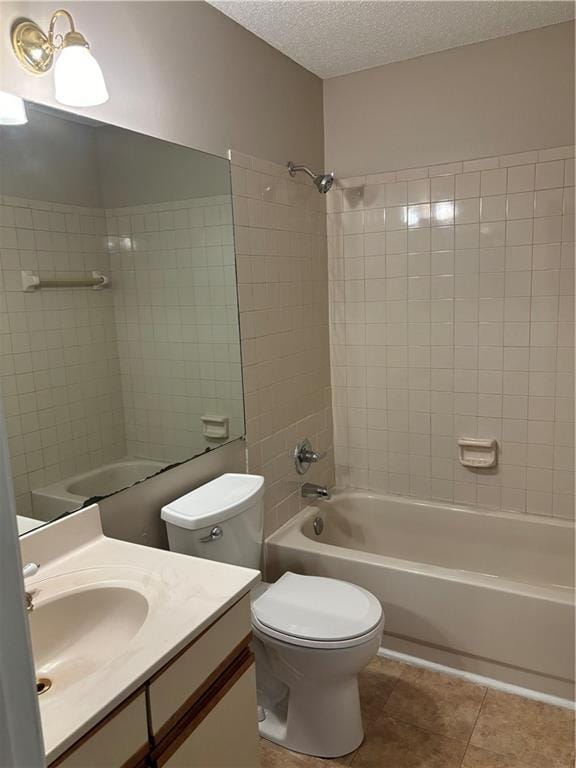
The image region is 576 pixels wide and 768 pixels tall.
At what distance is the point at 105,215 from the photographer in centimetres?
169

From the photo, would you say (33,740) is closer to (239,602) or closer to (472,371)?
(239,602)

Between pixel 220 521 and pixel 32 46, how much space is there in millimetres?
1411

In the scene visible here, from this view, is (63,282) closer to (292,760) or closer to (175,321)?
(175,321)

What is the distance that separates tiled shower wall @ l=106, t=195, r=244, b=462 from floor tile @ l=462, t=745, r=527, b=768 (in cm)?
136

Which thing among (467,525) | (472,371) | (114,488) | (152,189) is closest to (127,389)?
(114,488)

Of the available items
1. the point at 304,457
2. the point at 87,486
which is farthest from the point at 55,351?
the point at 304,457

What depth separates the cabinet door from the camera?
1143mm

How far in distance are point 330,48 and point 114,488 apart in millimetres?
2020

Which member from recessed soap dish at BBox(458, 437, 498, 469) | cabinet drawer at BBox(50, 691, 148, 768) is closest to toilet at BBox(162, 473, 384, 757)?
cabinet drawer at BBox(50, 691, 148, 768)

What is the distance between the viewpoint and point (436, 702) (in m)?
2.04

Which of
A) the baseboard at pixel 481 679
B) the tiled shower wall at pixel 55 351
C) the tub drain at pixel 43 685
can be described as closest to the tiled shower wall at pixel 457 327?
the baseboard at pixel 481 679

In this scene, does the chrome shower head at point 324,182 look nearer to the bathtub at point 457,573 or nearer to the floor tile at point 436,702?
the bathtub at point 457,573

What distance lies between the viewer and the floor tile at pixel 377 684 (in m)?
2.01

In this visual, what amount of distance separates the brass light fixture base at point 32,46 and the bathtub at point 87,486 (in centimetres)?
107
